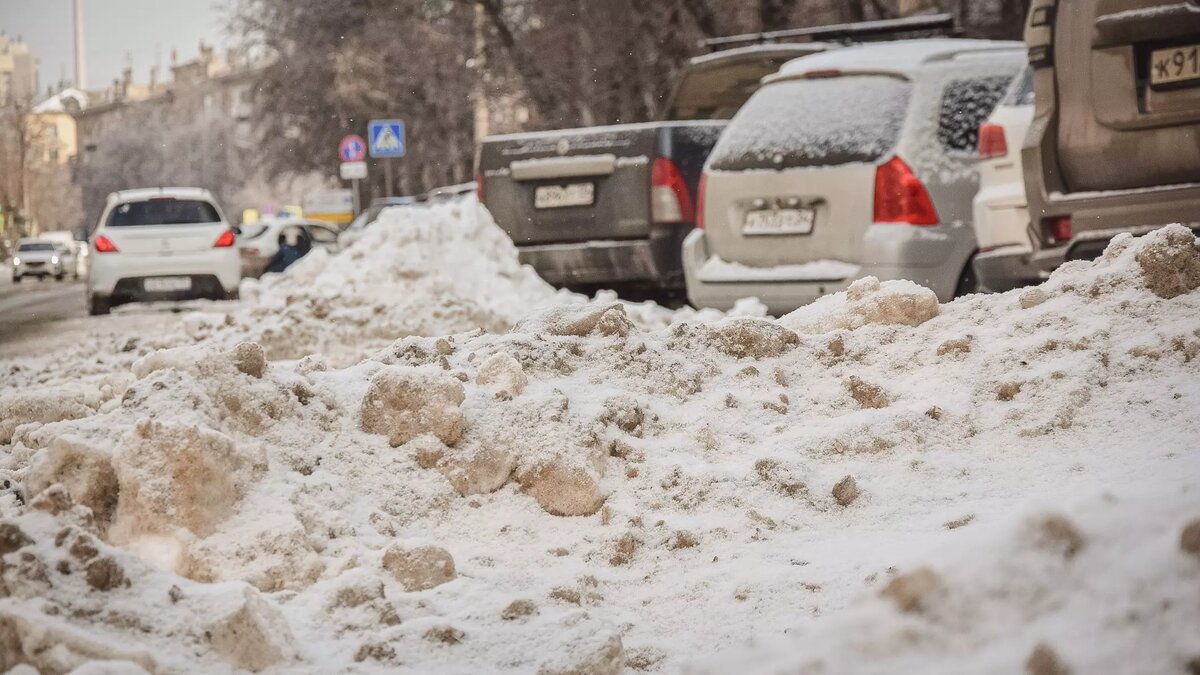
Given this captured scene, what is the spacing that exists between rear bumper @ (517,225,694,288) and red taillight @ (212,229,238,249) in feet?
30.1

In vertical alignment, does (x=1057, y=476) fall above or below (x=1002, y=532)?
below

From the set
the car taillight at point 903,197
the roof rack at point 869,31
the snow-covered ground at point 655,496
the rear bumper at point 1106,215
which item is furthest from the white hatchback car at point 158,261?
the rear bumper at point 1106,215

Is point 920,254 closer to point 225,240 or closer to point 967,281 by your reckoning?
point 967,281

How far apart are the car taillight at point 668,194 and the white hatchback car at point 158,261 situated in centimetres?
999

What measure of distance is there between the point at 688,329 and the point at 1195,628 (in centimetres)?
361

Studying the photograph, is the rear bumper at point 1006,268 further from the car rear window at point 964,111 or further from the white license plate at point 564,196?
the white license plate at point 564,196

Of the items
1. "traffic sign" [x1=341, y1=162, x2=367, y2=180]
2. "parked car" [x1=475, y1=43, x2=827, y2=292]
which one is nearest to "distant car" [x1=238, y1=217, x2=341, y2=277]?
"traffic sign" [x1=341, y1=162, x2=367, y2=180]

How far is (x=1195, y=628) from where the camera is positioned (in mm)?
2320

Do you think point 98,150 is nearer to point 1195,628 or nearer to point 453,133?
point 453,133

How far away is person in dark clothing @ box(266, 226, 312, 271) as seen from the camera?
27.1 meters

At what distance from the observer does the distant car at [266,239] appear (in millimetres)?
26875

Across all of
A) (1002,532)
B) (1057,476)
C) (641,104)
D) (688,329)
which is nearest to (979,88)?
(688,329)

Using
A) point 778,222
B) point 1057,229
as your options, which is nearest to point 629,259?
point 778,222

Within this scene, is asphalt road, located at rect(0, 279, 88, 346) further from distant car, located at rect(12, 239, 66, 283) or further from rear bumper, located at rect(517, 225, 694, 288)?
distant car, located at rect(12, 239, 66, 283)
